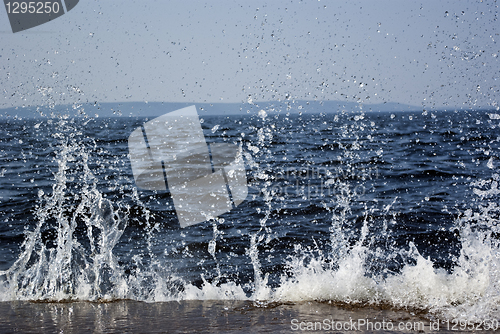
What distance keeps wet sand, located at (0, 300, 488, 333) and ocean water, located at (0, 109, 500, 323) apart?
19 centimetres

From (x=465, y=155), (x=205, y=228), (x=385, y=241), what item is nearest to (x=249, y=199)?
(x=205, y=228)

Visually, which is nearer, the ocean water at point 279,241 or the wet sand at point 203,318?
the wet sand at point 203,318

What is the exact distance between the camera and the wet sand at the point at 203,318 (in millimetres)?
3656

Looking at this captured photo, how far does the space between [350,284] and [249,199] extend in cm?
577

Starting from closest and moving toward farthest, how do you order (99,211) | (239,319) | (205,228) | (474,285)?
(239,319), (474,285), (99,211), (205,228)

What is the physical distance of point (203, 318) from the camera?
393 cm

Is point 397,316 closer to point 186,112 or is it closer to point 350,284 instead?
point 350,284

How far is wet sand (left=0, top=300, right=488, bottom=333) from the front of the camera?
144 inches

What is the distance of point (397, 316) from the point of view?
12.9 feet

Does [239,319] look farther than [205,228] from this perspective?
No

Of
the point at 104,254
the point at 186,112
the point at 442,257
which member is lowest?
the point at 442,257

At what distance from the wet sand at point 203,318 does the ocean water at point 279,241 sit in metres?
0.19

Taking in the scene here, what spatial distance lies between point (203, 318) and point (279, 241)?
3.22m

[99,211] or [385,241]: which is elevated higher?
[99,211]
